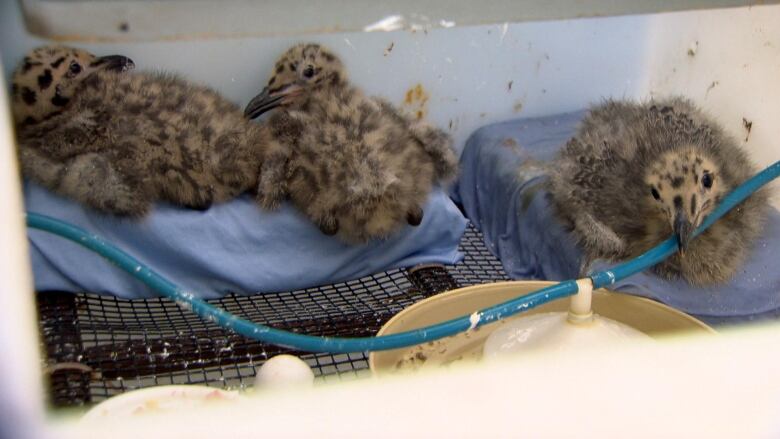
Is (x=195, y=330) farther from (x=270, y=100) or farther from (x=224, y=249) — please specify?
(x=270, y=100)

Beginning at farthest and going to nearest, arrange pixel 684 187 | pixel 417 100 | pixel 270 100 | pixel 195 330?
pixel 417 100, pixel 270 100, pixel 195 330, pixel 684 187

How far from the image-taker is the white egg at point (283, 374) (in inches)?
49.9

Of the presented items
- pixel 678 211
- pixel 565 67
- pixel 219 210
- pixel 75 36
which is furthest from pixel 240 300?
pixel 75 36

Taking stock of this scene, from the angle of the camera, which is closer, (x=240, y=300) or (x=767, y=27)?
(x=240, y=300)

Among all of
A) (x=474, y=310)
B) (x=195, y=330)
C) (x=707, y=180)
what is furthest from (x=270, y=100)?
(x=707, y=180)

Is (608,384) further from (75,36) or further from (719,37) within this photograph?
(719,37)

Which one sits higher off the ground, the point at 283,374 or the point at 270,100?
the point at 270,100

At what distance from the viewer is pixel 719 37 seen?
113 inches

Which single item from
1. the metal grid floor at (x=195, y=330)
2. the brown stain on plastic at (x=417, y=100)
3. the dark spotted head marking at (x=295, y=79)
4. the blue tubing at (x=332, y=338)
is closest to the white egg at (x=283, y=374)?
the blue tubing at (x=332, y=338)

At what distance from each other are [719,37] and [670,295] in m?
1.18

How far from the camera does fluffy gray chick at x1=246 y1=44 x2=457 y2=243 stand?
2117 mm

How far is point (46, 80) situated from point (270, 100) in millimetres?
603

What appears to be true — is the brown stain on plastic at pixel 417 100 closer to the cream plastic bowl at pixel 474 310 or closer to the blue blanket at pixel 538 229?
the blue blanket at pixel 538 229

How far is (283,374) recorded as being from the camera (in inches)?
50.8
